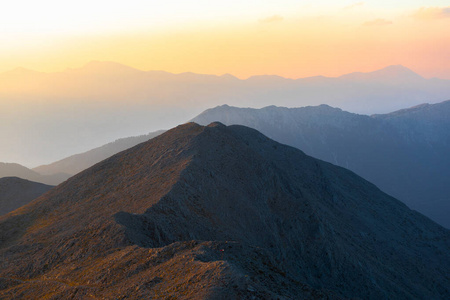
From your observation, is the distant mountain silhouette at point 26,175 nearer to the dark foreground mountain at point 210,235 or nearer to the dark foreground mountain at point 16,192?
the dark foreground mountain at point 16,192

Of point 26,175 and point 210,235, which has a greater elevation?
point 26,175

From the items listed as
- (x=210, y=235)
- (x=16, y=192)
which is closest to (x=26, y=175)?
(x=16, y=192)

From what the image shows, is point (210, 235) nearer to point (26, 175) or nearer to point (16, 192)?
point (16, 192)

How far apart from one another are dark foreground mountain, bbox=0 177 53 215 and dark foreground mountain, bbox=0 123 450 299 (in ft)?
64.0

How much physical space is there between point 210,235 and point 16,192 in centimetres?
4965

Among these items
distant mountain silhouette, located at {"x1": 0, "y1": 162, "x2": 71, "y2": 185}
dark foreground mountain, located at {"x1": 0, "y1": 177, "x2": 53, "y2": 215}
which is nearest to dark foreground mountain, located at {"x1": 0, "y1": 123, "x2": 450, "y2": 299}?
dark foreground mountain, located at {"x1": 0, "y1": 177, "x2": 53, "y2": 215}

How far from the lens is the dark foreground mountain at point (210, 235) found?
22359 millimetres

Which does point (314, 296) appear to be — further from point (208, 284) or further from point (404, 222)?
point (404, 222)

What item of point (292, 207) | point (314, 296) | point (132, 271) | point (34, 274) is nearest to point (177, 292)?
point (132, 271)

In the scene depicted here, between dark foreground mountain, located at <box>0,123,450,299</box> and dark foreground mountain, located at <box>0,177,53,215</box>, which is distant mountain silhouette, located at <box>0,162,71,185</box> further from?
dark foreground mountain, located at <box>0,123,450,299</box>

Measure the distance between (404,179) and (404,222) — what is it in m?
130

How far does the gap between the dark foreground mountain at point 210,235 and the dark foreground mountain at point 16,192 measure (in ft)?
64.0

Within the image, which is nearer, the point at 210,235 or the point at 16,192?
the point at 210,235

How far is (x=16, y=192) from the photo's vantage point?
70.9 metres
